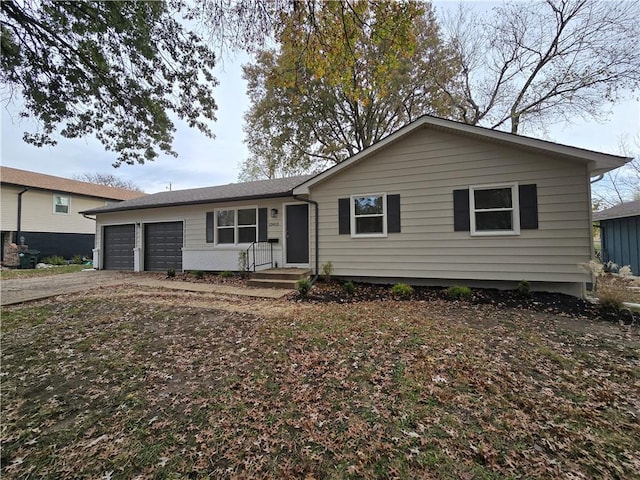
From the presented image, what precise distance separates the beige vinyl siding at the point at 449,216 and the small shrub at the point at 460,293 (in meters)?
0.56

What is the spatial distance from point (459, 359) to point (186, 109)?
7.62 meters

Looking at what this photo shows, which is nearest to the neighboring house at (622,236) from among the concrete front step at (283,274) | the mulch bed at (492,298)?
the mulch bed at (492,298)

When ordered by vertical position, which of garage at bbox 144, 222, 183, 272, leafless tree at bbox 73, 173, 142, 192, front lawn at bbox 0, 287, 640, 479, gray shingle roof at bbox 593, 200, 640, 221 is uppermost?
leafless tree at bbox 73, 173, 142, 192

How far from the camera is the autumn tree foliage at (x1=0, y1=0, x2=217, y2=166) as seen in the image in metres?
5.14

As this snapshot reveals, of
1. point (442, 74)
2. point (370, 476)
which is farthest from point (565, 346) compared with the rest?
point (442, 74)

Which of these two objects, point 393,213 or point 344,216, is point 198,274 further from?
point 393,213

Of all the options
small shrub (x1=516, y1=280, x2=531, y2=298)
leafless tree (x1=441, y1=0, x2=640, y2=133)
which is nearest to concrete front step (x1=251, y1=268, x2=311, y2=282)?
small shrub (x1=516, y1=280, x2=531, y2=298)

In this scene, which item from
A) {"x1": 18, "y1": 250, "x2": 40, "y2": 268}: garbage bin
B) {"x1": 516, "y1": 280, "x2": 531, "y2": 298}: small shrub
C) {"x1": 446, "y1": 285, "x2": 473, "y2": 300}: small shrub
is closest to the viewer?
{"x1": 516, "y1": 280, "x2": 531, "y2": 298}: small shrub

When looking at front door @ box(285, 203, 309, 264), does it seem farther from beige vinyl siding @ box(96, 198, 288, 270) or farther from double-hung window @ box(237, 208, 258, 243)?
double-hung window @ box(237, 208, 258, 243)

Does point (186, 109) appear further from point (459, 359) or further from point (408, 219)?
point (459, 359)

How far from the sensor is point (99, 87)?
20.3 feet

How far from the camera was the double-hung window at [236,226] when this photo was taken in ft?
33.8

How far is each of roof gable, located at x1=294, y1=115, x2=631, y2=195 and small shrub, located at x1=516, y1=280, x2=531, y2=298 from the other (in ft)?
9.53

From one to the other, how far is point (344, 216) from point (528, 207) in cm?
462
